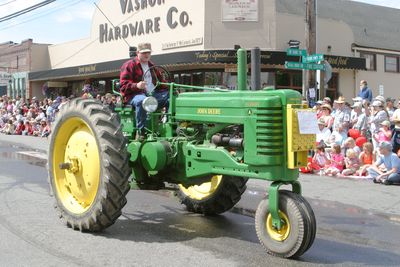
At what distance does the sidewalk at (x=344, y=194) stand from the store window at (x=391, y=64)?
733 inches

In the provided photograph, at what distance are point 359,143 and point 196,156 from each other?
712 cm

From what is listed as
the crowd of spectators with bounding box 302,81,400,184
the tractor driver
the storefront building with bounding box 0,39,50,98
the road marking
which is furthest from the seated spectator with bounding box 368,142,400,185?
the storefront building with bounding box 0,39,50,98

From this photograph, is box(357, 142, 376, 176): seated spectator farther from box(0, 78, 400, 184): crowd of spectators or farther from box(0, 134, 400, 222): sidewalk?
box(0, 134, 400, 222): sidewalk

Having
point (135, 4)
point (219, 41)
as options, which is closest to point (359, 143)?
point (219, 41)

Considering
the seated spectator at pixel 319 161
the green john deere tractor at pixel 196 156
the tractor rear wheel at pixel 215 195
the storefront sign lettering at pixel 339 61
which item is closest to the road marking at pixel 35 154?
the seated spectator at pixel 319 161

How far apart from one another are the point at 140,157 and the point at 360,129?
7.75 meters

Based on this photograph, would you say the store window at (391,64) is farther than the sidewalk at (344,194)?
Yes

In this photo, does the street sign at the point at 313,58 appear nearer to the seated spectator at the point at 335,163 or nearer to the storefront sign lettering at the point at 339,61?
the seated spectator at the point at 335,163

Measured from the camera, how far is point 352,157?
1138 centimetres

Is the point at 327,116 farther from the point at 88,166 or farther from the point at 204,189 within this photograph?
the point at 88,166

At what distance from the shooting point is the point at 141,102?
6555mm

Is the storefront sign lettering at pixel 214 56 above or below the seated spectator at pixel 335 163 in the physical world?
above

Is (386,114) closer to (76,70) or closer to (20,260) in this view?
(20,260)

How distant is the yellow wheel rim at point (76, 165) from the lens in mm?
6184
